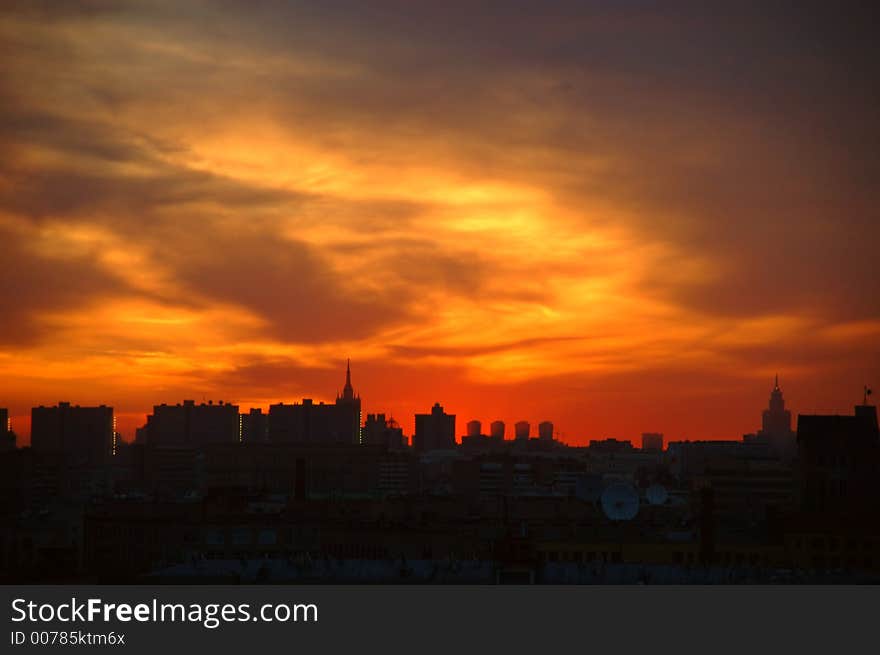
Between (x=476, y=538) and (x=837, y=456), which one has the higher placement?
(x=837, y=456)

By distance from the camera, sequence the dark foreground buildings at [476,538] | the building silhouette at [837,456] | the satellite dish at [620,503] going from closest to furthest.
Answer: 1. the dark foreground buildings at [476,538]
2. the satellite dish at [620,503]
3. the building silhouette at [837,456]

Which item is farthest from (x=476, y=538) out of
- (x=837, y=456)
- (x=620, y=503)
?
(x=837, y=456)

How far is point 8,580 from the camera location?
89250 mm

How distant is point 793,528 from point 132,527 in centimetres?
5976

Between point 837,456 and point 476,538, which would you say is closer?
point 476,538

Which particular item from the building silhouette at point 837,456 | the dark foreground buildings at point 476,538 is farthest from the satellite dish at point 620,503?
the building silhouette at point 837,456

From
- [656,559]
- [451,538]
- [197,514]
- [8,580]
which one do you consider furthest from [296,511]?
[8,580]

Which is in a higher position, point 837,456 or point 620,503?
point 837,456

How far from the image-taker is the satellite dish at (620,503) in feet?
393

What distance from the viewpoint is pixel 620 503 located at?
120938 millimetres

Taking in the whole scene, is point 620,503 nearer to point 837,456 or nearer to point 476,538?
point 476,538

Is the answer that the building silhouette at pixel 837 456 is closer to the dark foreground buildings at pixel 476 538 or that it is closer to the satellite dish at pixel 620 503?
the dark foreground buildings at pixel 476 538
